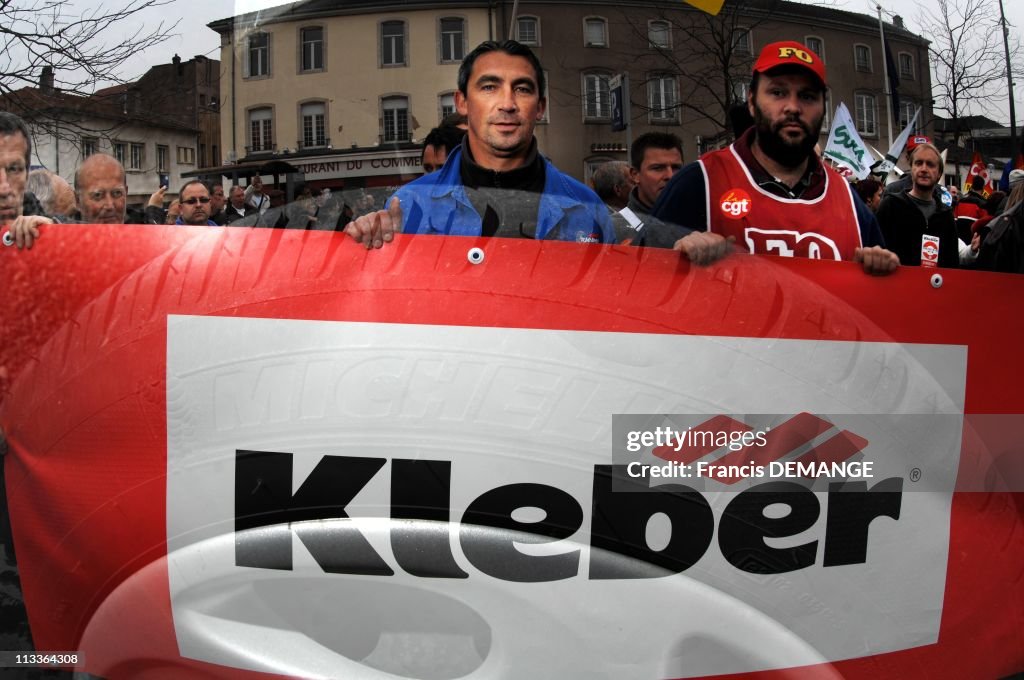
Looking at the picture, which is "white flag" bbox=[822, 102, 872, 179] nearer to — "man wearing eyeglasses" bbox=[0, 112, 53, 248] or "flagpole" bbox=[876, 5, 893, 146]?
"flagpole" bbox=[876, 5, 893, 146]

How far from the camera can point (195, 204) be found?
1.79 metres

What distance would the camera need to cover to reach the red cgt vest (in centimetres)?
182

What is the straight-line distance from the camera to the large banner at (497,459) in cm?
166

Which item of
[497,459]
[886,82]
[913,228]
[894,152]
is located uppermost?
[886,82]

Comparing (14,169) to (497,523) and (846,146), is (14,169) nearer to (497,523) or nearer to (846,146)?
(497,523)

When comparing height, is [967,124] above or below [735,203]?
above

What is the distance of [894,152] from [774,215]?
32 centimetres

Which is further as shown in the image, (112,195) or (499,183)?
(112,195)

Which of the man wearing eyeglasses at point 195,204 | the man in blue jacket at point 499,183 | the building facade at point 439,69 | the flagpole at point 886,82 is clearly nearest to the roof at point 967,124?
the flagpole at point 886,82

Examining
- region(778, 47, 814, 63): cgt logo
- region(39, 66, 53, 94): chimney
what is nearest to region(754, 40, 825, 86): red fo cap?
region(778, 47, 814, 63): cgt logo

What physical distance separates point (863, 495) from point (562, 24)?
110cm

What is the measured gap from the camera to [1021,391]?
187 cm

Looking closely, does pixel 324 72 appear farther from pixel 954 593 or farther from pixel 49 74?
pixel 954 593

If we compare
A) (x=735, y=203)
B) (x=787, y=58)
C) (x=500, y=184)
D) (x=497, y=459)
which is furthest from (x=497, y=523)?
(x=787, y=58)
